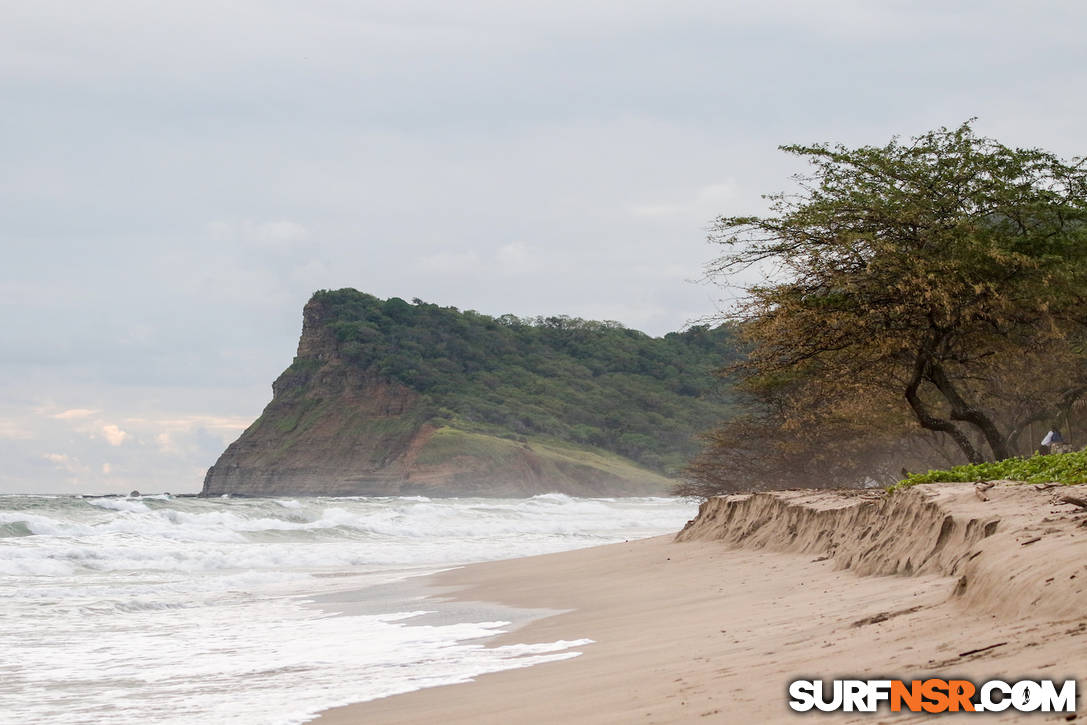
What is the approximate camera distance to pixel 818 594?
805 centimetres

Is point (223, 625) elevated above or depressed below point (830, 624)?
below

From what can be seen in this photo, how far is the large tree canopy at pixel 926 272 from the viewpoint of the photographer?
17969 millimetres

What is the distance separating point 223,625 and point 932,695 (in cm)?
890

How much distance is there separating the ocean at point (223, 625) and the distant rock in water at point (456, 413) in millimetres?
72414

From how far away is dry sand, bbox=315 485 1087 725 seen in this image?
4359 millimetres

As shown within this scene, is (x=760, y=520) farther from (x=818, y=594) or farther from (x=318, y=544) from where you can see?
(x=318, y=544)

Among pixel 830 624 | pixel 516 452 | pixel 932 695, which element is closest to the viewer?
pixel 932 695

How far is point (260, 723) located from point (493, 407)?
107170 mm

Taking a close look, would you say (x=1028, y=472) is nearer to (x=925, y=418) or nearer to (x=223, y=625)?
(x=223, y=625)

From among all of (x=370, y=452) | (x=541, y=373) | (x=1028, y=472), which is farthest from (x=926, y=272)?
(x=541, y=373)

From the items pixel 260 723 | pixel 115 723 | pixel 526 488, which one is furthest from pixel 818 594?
pixel 526 488

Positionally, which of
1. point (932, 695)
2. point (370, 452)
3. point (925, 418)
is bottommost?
point (932, 695)

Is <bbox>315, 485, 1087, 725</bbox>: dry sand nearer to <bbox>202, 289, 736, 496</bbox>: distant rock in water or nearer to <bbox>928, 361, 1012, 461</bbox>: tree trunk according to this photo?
<bbox>928, 361, 1012, 461</bbox>: tree trunk

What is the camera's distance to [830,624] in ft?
20.2
